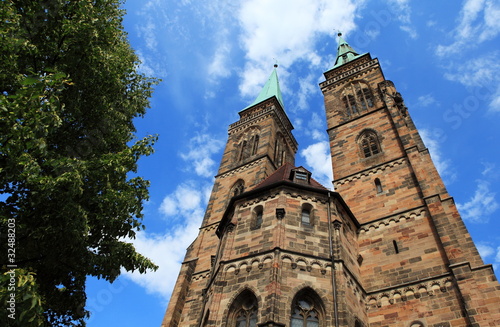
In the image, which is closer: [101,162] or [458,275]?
[101,162]

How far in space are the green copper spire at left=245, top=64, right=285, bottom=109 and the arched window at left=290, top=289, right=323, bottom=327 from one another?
26.2 meters

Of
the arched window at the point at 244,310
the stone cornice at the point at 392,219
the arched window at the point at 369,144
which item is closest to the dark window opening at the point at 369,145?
→ the arched window at the point at 369,144

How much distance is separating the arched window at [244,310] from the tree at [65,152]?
3.28 meters

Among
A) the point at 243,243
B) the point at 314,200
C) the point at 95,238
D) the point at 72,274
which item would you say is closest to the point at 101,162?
the point at 95,238

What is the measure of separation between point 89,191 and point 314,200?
27.8ft

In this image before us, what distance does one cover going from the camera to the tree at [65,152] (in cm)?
664

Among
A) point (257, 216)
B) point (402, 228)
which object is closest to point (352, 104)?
point (402, 228)

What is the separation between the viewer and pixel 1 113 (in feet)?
21.5

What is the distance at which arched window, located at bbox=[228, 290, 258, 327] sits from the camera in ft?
34.8

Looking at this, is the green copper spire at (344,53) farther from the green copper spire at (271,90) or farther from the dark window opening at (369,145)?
the dark window opening at (369,145)

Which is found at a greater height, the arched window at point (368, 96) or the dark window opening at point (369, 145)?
the arched window at point (368, 96)

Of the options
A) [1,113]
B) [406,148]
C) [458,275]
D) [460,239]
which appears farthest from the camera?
[406,148]

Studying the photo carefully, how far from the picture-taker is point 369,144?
20078 mm

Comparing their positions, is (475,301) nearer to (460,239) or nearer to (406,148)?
(460,239)
